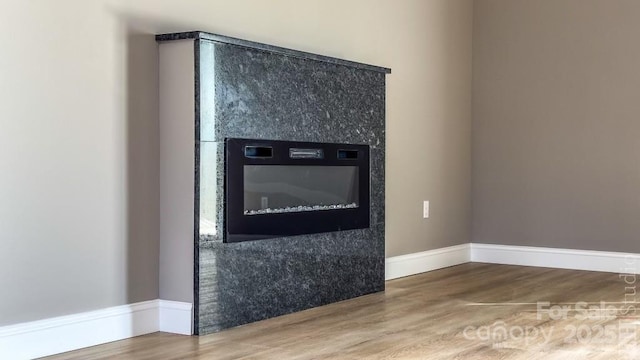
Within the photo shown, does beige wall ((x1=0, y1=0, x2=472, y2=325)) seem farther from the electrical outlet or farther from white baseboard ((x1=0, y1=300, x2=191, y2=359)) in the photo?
the electrical outlet

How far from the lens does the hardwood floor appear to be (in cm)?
298

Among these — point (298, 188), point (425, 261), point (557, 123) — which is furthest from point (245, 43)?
point (557, 123)

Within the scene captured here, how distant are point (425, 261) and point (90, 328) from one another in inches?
104

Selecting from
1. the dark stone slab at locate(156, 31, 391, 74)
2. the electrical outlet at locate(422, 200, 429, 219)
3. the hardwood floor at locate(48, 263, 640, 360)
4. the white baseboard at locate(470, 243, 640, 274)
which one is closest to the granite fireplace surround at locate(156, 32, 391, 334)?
the dark stone slab at locate(156, 31, 391, 74)

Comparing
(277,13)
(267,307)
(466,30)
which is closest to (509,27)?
(466,30)

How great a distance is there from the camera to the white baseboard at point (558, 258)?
518cm

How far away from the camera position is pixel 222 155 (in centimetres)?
338

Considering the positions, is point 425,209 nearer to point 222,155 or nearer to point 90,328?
point 222,155

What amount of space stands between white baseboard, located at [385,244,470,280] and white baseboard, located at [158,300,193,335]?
5.81 ft

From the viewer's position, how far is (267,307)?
11.9ft

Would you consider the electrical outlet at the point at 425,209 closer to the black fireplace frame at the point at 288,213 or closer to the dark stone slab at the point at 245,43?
the black fireplace frame at the point at 288,213

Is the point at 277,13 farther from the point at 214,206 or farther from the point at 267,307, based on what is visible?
the point at 267,307

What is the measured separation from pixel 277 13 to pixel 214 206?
3.81 feet

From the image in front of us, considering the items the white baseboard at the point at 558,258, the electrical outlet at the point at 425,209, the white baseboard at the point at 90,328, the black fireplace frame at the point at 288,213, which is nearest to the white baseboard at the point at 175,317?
the white baseboard at the point at 90,328
